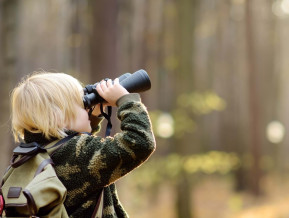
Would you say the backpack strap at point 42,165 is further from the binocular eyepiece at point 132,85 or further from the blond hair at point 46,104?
the binocular eyepiece at point 132,85

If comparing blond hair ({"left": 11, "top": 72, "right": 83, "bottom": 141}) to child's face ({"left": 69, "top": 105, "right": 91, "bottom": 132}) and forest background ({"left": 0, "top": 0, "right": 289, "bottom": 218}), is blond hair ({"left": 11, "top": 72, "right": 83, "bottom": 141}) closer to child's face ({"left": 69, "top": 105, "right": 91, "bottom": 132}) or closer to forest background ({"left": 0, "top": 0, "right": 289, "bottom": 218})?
child's face ({"left": 69, "top": 105, "right": 91, "bottom": 132})

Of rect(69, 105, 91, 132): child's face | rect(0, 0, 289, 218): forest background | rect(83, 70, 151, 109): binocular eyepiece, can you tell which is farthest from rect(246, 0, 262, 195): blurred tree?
rect(69, 105, 91, 132): child's face

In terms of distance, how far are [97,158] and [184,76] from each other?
9.07 metres

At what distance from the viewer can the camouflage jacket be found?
Answer: 2.31 meters

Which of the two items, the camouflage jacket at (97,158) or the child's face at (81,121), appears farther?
the child's face at (81,121)

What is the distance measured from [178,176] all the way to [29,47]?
8853 mm

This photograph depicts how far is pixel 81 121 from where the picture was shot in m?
2.49

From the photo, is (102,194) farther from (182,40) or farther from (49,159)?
(182,40)

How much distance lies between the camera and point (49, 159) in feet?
7.49

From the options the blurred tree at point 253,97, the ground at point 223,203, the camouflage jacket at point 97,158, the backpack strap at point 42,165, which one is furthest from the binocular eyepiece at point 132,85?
the blurred tree at point 253,97

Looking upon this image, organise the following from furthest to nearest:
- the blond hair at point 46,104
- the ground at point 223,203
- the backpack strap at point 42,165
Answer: the ground at point 223,203 < the blond hair at point 46,104 < the backpack strap at point 42,165

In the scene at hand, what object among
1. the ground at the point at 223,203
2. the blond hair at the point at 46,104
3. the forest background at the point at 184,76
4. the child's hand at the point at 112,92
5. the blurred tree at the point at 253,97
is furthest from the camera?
the blurred tree at the point at 253,97

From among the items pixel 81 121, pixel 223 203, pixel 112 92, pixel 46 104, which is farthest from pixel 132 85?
pixel 223 203

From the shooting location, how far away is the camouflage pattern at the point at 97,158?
2.31 m
